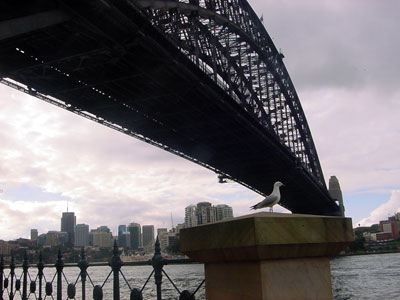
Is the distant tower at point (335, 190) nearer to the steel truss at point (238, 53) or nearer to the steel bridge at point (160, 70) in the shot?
the steel truss at point (238, 53)

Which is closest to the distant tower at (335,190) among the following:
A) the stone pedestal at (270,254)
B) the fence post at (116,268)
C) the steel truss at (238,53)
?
the steel truss at (238,53)

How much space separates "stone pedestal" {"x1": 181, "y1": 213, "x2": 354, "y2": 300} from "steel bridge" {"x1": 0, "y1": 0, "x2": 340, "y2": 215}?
15696 mm

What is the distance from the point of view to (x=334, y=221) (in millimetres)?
2715

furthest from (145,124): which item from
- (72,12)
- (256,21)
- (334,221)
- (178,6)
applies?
(334,221)

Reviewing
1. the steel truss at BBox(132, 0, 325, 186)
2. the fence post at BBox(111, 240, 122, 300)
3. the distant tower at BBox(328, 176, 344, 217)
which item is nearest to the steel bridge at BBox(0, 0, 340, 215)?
the steel truss at BBox(132, 0, 325, 186)

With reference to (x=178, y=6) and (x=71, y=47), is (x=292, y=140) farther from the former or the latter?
(x=71, y=47)

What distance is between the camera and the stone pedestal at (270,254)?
8.04 ft

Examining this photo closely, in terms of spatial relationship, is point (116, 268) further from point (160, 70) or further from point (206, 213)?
point (206, 213)

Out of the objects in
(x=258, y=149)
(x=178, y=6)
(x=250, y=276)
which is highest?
(x=178, y=6)

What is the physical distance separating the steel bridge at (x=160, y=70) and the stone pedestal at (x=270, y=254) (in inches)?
618

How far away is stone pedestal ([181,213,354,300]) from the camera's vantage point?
2.45 metres

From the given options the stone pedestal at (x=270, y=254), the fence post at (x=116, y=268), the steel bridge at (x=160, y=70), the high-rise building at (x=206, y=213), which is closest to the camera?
the stone pedestal at (x=270, y=254)

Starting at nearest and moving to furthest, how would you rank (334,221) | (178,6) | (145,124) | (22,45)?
(334,221) < (22,45) < (178,6) < (145,124)

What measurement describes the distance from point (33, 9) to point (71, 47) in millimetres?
4808
